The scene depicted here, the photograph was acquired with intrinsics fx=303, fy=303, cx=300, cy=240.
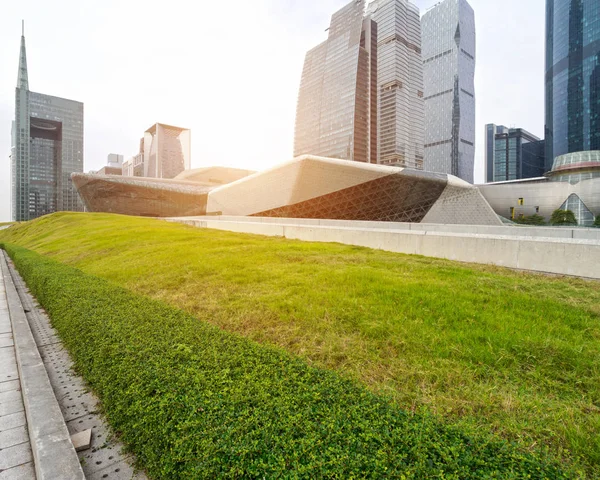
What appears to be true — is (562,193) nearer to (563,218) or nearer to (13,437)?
(563,218)

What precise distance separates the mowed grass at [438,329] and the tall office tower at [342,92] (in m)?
93.7

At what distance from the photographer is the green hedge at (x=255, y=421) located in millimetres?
1634

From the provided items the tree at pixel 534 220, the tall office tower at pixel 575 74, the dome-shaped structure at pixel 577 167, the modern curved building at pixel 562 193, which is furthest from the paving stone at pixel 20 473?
the tall office tower at pixel 575 74

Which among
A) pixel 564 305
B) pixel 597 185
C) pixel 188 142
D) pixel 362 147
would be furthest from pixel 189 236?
pixel 188 142

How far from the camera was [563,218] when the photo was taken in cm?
4078

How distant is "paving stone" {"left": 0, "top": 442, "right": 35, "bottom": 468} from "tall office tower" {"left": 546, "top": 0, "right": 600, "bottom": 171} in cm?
10734

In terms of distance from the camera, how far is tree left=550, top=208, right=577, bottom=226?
40.5 meters

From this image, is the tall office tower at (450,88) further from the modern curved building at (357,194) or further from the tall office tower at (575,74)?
the modern curved building at (357,194)

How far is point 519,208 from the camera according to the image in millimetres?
46375

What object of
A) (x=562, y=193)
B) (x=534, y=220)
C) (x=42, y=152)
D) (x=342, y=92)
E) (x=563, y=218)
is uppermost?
(x=342, y=92)

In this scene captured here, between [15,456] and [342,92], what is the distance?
10149 centimetres

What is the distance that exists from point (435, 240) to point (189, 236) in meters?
9.37

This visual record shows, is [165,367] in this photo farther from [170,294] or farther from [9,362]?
[170,294]

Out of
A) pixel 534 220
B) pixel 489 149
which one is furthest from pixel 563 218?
pixel 489 149
